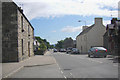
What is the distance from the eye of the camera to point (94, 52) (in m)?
24.0

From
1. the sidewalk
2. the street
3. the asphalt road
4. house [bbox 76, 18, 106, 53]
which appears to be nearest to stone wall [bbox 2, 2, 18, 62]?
the sidewalk

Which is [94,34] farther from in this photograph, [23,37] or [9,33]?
[9,33]

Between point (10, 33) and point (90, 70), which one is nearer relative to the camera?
point (90, 70)

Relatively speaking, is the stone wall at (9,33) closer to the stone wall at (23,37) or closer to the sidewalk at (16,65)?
the stone wall at (23,37)

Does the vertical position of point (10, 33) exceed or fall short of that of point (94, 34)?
it falls short

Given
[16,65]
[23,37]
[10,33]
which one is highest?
[10,33]

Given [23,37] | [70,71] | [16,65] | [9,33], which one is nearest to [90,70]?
[70,71]

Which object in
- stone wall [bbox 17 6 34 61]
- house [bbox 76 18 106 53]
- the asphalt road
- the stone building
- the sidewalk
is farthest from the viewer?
house [bbox 76 18 106 53]

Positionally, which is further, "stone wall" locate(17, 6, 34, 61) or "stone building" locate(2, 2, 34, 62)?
"stone wall" locate(17, 6, 34, 61)

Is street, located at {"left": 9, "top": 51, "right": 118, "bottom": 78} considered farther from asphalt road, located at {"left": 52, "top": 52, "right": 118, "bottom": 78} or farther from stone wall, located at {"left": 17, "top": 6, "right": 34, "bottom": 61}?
stone wall, located at {"left": 17, "top": 6, "right": 34, "bottom": 61}

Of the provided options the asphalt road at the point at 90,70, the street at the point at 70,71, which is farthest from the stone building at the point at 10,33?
the asphalt road at the point at 90,70

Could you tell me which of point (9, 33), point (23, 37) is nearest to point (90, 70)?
point (9, 33)

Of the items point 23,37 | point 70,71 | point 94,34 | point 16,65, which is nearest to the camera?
point 70,71

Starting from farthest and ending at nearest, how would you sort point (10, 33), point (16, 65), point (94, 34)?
1. point (94, 34)
2. point (10, 33)
3. point (16, 65)
